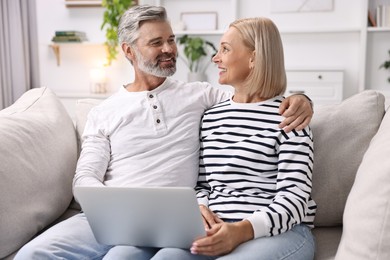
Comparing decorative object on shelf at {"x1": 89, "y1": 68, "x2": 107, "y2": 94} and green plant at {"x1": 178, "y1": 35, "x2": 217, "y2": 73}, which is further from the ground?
green plant at {"x1": 178, "y1": 35, "x2": 217, "y2": 73}

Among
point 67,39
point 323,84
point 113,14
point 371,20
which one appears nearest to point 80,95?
point 67,39

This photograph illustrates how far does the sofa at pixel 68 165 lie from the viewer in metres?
1.36

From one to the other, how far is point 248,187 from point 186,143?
0.92ft

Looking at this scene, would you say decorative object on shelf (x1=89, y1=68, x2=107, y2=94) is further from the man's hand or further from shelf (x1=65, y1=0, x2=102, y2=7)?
the man's hand

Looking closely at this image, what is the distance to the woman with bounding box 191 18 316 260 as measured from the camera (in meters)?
1.22

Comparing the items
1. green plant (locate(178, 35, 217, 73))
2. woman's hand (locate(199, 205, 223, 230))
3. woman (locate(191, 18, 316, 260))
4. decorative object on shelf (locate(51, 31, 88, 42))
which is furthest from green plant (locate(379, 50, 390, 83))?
woman's hand (locate(199, 205, 223, 230))

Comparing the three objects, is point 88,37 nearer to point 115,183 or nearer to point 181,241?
point 115,183

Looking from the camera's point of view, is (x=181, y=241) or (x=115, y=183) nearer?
(x=181, y=241)

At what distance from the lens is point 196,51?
434 centimetres

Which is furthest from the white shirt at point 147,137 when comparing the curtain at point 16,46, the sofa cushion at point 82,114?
the curtain at point 16,46

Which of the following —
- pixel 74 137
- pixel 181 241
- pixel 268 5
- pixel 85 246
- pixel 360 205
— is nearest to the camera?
pixel 360 205

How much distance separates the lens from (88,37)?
4555mm

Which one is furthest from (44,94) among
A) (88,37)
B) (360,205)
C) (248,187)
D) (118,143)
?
(88,37)

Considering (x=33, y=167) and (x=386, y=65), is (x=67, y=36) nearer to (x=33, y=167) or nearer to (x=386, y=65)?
(x=386, y=65)
